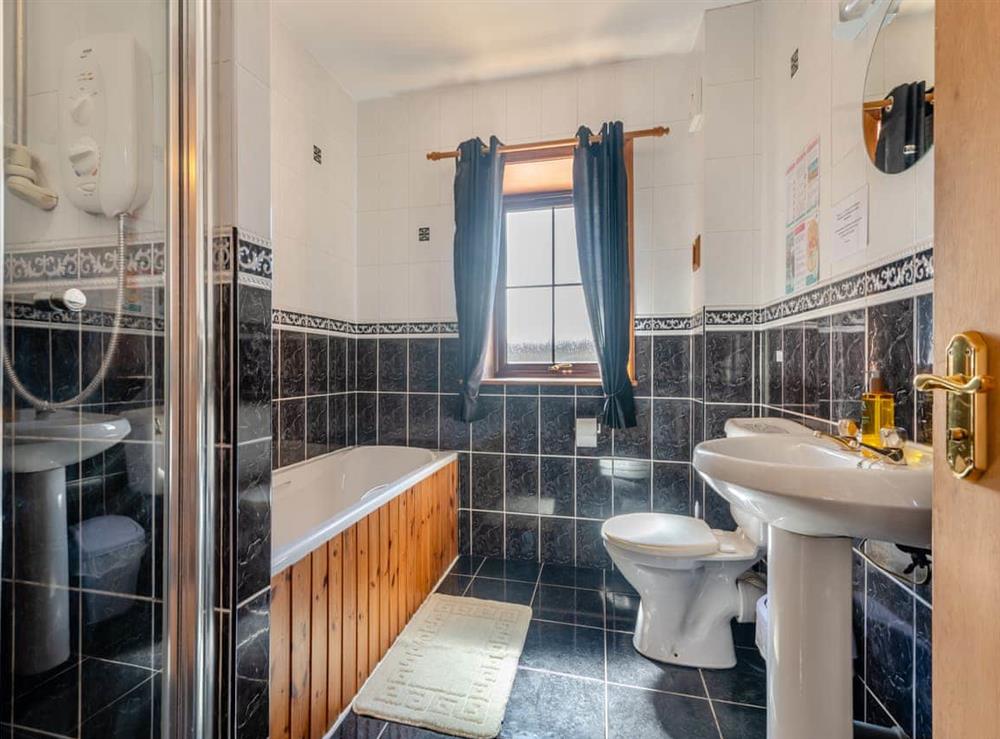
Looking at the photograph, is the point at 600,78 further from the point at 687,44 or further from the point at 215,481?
the point at 215,481

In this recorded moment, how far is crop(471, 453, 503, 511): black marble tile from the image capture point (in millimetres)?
2414

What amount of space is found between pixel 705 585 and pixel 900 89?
1.53 meters

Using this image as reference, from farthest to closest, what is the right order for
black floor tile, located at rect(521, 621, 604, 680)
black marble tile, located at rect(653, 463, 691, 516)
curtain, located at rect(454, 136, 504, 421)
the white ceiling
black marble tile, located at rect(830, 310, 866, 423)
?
curtain, located at rect(454, 136, 504, 421)
black marble tile, located at rect(653, 463, 691, 516)
the white ceiling
black floor tile, located at rect(521, 621, 604, 680)
black marble tile, located at rect(830, 310, 866, 423)

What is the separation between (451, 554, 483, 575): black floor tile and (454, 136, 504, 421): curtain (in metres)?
0.75

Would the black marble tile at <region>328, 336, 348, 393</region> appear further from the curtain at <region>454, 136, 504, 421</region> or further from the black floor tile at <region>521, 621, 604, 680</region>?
the black floor tile at <region>521, 621, 604, 680</region>

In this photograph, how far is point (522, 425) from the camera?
93.7 inches

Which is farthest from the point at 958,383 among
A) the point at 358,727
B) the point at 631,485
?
the point at 631,485

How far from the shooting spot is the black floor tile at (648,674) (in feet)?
4.90

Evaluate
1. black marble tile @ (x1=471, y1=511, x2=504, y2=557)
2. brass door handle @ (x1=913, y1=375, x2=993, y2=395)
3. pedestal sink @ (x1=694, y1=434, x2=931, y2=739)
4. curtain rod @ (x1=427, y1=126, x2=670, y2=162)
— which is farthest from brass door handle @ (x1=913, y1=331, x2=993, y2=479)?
black marble tile @ (x1=471, y1=511, x2=504, y2=557)

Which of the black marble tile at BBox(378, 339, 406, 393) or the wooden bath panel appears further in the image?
the black marble tile at BBox(378, 339, 406, 393)

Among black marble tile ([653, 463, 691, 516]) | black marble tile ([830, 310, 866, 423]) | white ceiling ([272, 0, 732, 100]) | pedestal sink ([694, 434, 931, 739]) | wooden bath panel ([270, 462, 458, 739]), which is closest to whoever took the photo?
pedestal sink ([694, 434, 931, 739])

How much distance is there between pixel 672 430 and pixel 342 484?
167cm

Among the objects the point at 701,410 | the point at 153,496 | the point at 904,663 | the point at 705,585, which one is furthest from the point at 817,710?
the point at 153,496

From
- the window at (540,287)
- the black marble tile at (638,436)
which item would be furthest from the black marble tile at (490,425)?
the black marble tile at (638,436)
